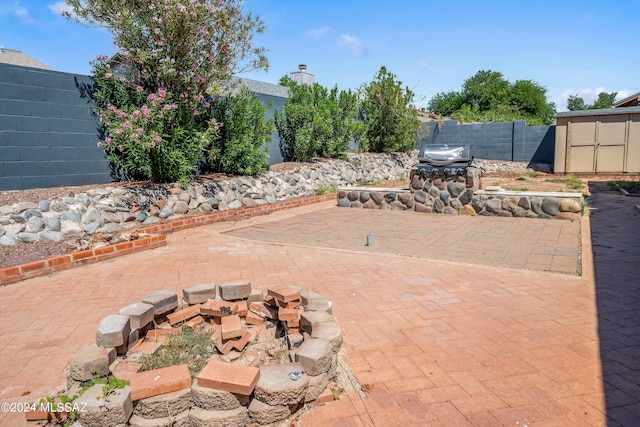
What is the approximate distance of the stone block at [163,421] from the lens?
7.07 feet

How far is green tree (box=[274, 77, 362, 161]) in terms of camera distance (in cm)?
1212

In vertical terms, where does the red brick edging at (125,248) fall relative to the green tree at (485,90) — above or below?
below

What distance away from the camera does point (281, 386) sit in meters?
2.25

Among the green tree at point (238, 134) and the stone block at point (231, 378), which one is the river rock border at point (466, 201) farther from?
the stone block at point (231, 378)

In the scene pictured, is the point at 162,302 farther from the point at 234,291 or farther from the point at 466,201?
the point at 466,201

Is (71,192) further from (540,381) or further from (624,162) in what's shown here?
(624,162)


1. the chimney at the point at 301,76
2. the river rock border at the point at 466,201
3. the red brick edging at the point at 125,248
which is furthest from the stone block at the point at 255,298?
the chimney at the point at 301,76

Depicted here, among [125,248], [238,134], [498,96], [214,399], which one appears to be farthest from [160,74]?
[498,96]

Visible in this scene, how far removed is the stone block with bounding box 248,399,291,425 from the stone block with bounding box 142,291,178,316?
1463 mm

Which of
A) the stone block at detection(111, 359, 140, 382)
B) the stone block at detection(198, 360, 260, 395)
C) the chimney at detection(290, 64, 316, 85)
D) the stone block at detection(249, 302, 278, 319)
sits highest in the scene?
the chimney at detection(290, 64, 316, 85)

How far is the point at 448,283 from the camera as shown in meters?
4.46

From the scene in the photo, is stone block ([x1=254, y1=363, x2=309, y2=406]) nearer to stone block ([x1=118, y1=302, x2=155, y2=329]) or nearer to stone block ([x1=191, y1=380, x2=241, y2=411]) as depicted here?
stone block ([x1=191, y1=380, x2=241, y2=411])

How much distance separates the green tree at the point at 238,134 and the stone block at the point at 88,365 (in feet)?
23.0

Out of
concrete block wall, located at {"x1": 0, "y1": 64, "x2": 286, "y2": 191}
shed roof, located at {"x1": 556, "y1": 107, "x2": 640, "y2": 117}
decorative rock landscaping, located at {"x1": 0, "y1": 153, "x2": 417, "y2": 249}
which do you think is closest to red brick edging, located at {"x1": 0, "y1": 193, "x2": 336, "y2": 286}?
decorative rock landscaping, located at {"x1": 0, "y1": 153, "x2": 417, "y2": 249}
